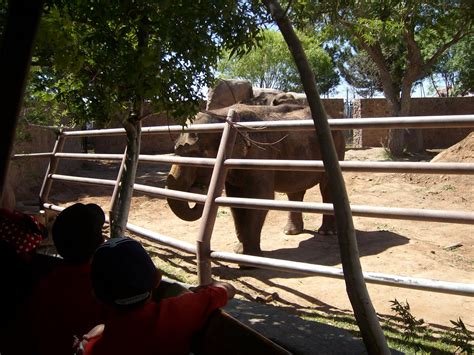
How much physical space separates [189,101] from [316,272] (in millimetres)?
1662

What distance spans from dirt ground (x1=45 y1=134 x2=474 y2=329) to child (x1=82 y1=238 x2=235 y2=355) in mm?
3318

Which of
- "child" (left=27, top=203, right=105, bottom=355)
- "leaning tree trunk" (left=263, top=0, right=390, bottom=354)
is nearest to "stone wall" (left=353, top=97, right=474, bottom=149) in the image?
"leaning tree trunk" (left=263, top=0, right=390, bottom=354)

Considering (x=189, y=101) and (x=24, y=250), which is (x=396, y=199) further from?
(x=24, y=250)

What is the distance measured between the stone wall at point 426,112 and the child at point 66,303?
19895 millimetres

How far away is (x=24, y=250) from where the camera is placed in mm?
2422

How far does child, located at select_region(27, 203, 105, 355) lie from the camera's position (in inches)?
83.7

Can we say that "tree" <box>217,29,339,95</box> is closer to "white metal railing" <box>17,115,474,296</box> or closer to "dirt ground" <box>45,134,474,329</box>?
"dirt ground" <box>45,134,474,329</box>

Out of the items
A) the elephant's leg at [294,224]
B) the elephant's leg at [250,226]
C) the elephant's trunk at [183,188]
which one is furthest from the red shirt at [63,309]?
the elephant's leg at [294,224]

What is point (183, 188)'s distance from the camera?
6.82 metres

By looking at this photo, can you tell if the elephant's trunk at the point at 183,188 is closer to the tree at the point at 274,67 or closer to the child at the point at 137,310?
the child at the point at 137,310

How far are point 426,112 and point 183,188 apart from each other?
17215 millimetres

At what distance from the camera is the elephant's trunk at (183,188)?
6.67 m

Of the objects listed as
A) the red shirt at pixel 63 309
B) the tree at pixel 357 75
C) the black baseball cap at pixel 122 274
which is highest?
the tree at pixel 357 75

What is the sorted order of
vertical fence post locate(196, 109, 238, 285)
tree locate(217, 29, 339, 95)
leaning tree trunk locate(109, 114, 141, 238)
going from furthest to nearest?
tree locate(217, 29, 339, 95), vertical fence post locate(196, 109, 238, 285), leaning tree trunk locate(109, 114, 141, 238)
